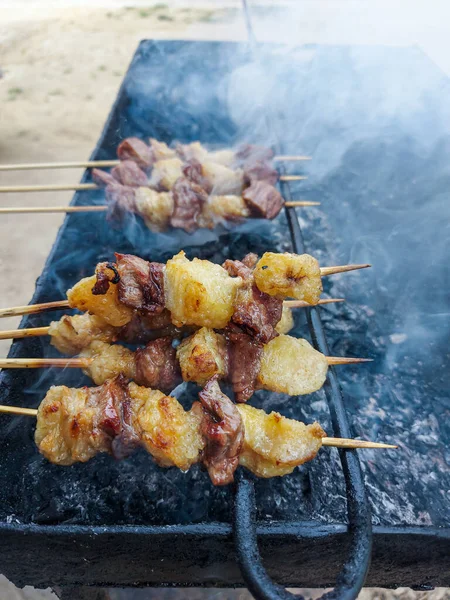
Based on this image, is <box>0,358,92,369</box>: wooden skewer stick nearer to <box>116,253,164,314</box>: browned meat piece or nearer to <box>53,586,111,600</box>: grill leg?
<box>116,253,164,314</box>: browned meat piece

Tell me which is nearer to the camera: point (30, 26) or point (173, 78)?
point (173, 78)

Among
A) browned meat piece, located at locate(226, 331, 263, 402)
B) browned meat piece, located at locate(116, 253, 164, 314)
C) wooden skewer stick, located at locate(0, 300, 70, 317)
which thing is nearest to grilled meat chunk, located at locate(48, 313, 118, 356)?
wooden skewer stick, located at locate(0, 300, 70, 317)

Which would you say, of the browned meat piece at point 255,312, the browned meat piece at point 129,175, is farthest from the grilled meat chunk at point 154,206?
the browned meat piece at point 255,312

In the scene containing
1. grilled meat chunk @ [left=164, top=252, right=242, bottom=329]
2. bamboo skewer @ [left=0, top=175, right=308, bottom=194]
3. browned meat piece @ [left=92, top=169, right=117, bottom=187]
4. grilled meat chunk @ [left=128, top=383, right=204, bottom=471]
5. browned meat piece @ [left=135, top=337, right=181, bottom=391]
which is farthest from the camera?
browned meat piece @ [left=92, top=169, right=117, bottom=187]

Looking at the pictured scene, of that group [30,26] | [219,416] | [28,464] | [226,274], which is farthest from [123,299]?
[30,26]

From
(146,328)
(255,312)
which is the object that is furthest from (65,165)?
(255,312)

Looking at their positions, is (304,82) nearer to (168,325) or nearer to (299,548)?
(168,325)

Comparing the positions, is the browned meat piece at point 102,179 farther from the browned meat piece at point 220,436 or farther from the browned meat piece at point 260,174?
the browned meat piece at point 220,436
